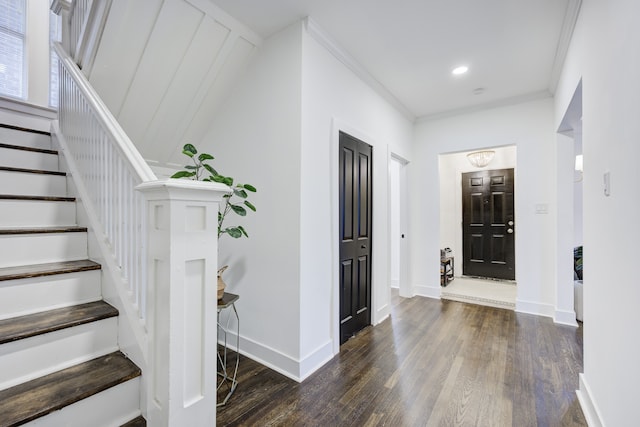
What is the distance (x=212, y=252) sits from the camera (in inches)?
45.4

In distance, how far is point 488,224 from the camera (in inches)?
205

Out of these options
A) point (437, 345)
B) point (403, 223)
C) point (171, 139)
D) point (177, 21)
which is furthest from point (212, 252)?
point (403, 223)

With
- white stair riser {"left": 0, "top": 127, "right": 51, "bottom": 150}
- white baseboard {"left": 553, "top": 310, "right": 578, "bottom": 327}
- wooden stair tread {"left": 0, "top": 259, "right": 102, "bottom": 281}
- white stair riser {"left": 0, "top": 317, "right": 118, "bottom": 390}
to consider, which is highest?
white stair riser {"left": 0, "top": 127, "right": 51, "bottom": 150}

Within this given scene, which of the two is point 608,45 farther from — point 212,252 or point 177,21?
point 177,21

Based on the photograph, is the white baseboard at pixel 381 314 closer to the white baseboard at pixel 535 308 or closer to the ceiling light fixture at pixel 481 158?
the white baseboard at pixel 535 308

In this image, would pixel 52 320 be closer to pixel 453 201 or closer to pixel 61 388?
pixel 61 388

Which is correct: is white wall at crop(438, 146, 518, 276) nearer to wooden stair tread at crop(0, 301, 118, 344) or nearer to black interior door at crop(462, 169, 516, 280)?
black interior door at crop(462, 169, 516, 280)

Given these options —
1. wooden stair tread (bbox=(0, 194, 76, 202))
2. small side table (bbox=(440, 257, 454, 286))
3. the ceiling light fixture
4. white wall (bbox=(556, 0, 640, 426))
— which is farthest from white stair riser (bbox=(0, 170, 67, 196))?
the ceiling light fixture

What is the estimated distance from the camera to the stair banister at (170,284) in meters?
1.05

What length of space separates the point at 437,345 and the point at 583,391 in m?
1.00

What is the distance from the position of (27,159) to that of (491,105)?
4.84m

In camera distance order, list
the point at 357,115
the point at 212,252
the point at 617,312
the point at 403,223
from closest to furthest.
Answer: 1. the point at 212,252
2. the point at 617,312
3. the point at 357,115
4. the point at 403,223

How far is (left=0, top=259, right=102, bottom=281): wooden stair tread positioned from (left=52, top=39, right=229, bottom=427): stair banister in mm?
349

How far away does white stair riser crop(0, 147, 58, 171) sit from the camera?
202cm
